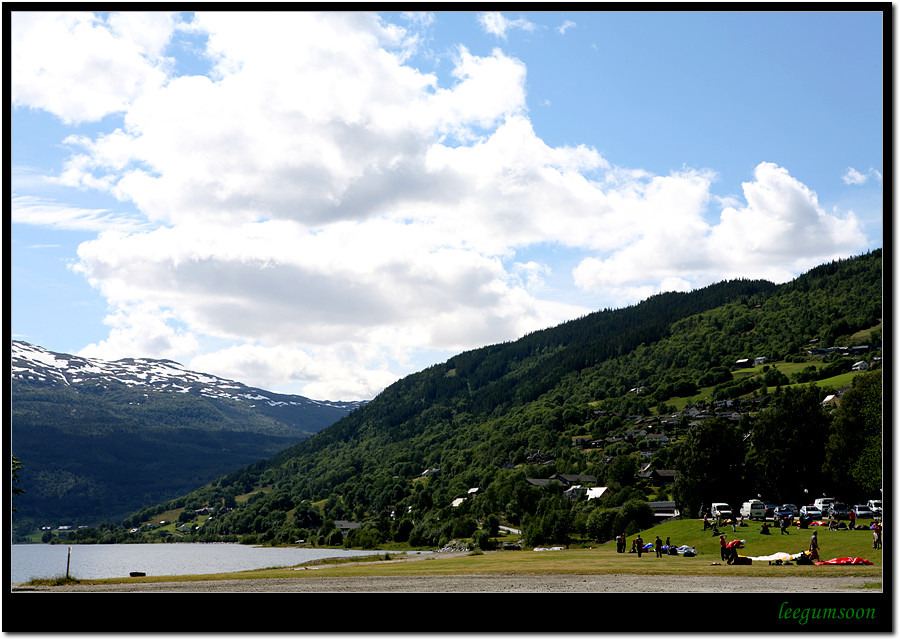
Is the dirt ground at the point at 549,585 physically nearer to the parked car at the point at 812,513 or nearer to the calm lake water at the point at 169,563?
the calm lake water at the point at 169,563

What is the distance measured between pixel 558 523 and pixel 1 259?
75.2 metres

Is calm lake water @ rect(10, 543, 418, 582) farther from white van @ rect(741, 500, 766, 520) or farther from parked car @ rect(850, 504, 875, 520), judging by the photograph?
parked car @ rect(850, 504, 875, 520)

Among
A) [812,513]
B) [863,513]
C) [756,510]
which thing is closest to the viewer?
[863,513]

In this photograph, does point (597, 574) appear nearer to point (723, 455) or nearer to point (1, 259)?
point (1, 259)

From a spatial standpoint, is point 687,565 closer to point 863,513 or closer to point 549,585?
point 549,585

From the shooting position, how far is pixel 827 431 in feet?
259

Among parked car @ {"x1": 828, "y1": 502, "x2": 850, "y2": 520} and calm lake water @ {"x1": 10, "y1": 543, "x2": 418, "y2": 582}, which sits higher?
parked car @ {"x1": 828, "y1": 502, "x2": 850, "y2": 520}

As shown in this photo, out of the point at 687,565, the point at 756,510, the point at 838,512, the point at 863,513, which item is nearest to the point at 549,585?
the point at 687,565

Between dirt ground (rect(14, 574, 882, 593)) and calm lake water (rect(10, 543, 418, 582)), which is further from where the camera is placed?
calm lake water (rect(10, 543, 418, 582))

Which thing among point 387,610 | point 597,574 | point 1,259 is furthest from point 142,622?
point 597,574

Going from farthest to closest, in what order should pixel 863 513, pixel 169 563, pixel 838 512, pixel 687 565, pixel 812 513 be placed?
pixel 169 563 → pixel 812 513 → pixel 863 513 → pixel 838 512 → pixel 687 565

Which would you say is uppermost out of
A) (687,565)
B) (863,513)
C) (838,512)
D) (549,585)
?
(549,585)

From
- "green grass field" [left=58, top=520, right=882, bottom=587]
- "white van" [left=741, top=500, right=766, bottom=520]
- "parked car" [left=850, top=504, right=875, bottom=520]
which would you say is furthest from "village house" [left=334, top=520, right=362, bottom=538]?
"parked car" [left=850, top=504, right=875, bottom=520]

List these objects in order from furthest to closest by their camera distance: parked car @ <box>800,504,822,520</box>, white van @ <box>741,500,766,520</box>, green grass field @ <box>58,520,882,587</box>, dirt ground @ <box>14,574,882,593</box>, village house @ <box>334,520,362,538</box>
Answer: village house @ <box>334,520,362,538</box>, white van @ <box>741,500,766,520</box>, parked car @ <box>800,504,822,520</box>, green grass field @ <box>58,520,882,587</box>, dirt ground @ <box>14,574,882,593</box>
